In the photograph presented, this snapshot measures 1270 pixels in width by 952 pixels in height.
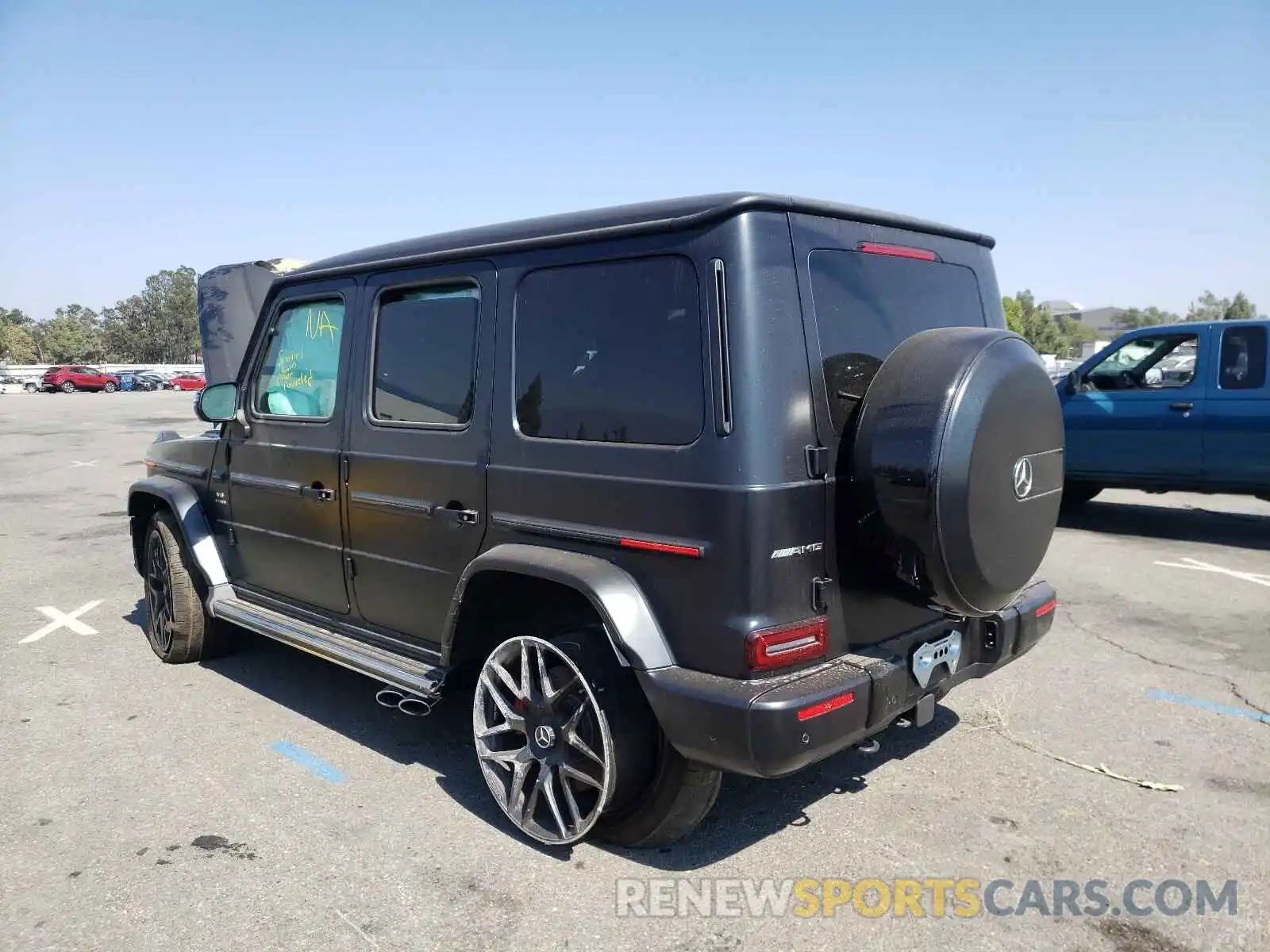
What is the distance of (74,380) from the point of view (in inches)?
2196

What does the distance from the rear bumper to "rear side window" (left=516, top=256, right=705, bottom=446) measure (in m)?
0.75

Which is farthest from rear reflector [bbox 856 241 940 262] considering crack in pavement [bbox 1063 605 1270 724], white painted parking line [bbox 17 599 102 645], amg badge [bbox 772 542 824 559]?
white painted parking line [bbox 17 599 102 645]

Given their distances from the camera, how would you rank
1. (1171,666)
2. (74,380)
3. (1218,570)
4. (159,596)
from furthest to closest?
1. (74,380)
2. (1218,570)
3. (159,596)
4. (1171,666)

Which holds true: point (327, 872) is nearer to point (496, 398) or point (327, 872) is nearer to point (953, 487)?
point (496, 398)

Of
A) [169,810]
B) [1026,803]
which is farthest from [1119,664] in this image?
[169,810]

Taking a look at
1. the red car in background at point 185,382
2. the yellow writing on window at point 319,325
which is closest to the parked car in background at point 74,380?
the red car in background at point 185,382

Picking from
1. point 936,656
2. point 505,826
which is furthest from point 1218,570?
point 505,826

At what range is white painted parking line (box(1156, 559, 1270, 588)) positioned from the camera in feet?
22.6

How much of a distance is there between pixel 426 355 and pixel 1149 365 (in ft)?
25.2

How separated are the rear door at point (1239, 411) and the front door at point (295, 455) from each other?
768 centimetres

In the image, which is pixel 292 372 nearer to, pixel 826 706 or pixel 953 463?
pixel 826 706

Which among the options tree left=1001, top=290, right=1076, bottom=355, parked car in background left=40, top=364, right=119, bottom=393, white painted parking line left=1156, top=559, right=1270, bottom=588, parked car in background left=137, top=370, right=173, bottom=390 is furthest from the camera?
tree left=1001, top=290, right=1076, bottom=355

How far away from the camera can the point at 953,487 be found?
8.62 feet

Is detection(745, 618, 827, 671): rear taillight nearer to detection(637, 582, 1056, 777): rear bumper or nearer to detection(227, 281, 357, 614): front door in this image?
detection(637, 582, 1056, 777): rear bumper
